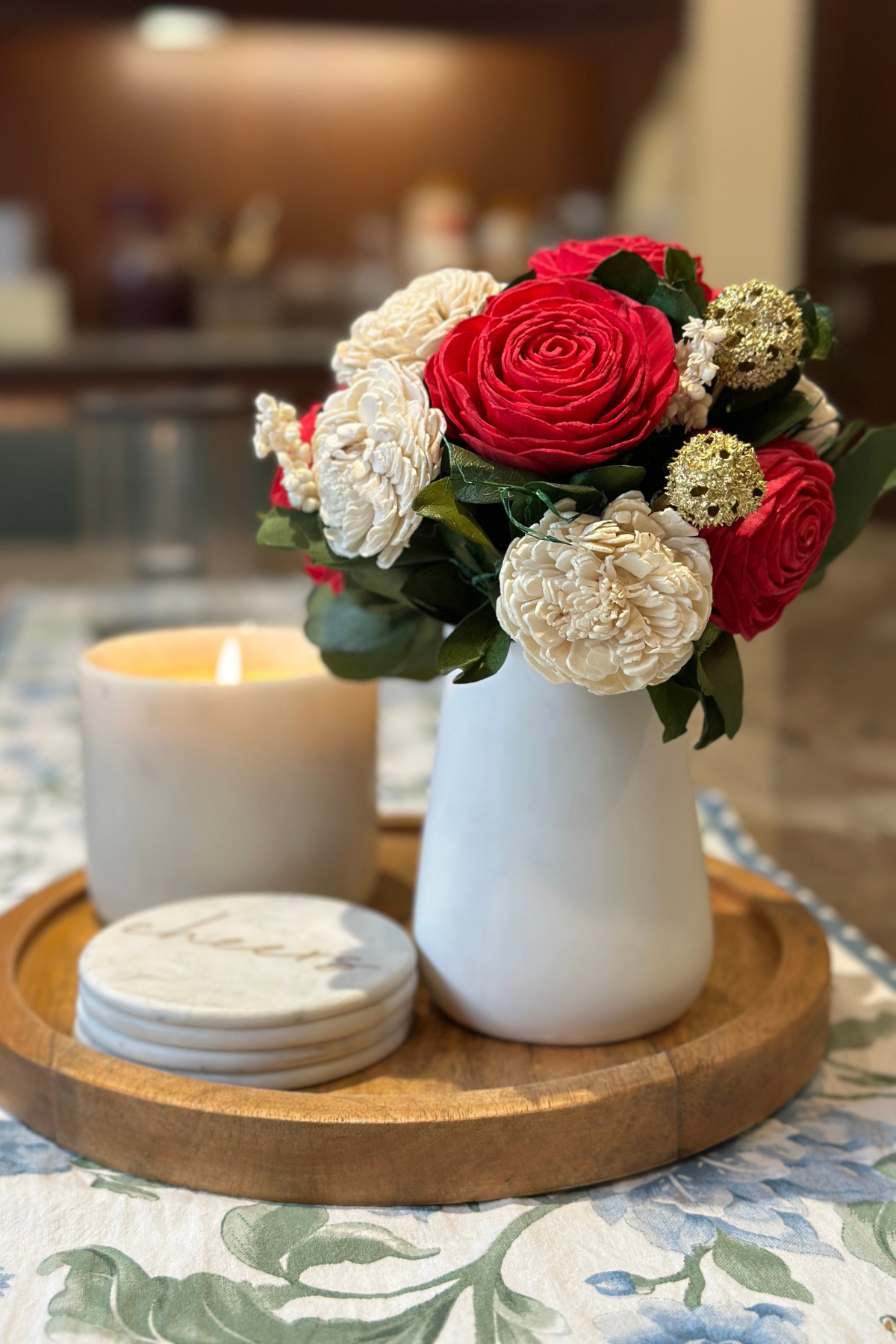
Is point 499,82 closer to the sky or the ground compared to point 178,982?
closer to the sky

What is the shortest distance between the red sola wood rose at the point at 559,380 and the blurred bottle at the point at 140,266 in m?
2.58

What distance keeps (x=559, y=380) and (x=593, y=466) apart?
27 mm

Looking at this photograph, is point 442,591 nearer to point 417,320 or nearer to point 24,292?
point 417,320

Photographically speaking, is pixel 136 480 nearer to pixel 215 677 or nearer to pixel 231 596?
pixel 231 596

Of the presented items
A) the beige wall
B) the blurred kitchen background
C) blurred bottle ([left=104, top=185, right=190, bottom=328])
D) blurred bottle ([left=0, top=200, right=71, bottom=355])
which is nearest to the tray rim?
A: the blurred kitchen background

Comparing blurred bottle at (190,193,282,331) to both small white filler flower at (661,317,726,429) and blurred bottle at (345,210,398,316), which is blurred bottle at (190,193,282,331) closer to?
blurred bottle at (345,210,398,316)

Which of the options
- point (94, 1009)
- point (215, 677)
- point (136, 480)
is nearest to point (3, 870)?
point (215, 677)

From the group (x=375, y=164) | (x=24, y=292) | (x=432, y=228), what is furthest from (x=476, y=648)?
(x=375, y=164)

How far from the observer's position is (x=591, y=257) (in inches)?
16.9

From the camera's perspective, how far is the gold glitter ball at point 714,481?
0.37 meters

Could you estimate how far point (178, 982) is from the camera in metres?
0.42

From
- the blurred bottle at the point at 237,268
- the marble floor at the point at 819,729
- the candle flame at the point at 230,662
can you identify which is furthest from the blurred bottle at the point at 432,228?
the candle flame at the point at 230,662

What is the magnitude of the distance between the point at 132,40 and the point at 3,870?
2.65 meters

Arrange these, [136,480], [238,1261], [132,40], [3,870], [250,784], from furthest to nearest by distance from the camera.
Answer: [132,40] < [136,480] < [3,870] < [250,784] < [238,1261]
